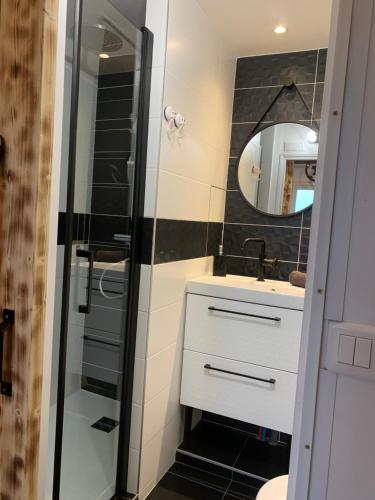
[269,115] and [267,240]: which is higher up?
[269,115]

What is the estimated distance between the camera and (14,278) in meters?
1.03

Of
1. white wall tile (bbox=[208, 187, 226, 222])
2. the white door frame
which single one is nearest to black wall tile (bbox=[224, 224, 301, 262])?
white wall tile (bbox=[208, 187, 226, 222])

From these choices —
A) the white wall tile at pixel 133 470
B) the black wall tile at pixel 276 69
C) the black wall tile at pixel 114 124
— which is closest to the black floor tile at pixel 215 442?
the white wall tile at pixel 133 470

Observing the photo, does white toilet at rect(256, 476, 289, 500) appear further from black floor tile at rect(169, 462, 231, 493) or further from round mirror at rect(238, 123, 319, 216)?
round mirror at rect(238, 123, 319, 216)

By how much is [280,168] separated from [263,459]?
5.85 ft

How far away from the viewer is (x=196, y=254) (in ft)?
7.32

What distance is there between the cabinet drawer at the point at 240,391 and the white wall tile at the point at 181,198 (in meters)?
0.79

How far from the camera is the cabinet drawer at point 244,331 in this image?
191cm

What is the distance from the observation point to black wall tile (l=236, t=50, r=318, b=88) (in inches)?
91.9

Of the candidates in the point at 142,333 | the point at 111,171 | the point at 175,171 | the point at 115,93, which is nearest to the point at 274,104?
the point at 175,171

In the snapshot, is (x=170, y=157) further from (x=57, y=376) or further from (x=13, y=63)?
(x=57, y=376)

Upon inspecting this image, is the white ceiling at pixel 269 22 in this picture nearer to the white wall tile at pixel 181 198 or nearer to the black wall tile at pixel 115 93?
the black wall tile at pixel 115 93

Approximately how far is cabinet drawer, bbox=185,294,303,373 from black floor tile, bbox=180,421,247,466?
64 cm

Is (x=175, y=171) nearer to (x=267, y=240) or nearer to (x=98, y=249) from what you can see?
(x=98, y=249)
